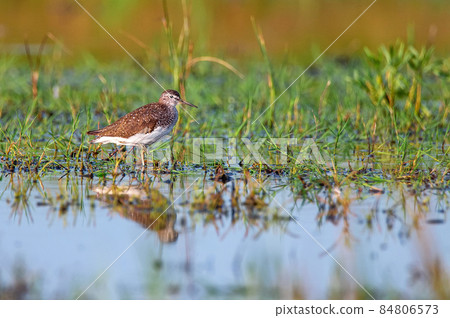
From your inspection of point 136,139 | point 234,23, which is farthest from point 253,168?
point 234,23

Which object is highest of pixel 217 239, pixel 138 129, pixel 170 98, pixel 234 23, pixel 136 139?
pixel 234 23

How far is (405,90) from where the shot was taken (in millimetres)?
10125

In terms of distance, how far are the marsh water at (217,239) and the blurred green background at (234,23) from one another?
32.0 ft

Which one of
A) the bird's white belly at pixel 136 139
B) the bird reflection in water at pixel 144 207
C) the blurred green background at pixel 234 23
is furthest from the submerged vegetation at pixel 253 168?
the blurred green background at pixel 234 23

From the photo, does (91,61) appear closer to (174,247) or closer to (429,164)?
(429,164)

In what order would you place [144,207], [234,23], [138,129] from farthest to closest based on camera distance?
[234,23]
[138,129]
[144,207]

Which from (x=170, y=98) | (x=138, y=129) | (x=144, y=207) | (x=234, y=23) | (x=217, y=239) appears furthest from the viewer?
(x=234, y=23)

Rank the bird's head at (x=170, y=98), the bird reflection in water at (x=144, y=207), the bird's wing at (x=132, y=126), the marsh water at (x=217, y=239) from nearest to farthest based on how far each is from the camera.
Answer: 1. the marsh water at (x=217, y=239)
2. the bird reflection in water at (x=144, y=207)
3. the bird's wing at (x=132, y=126)
4. the bird's head at (x=170, y=98)

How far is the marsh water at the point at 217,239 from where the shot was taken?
476cm

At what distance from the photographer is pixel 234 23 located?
2075cm

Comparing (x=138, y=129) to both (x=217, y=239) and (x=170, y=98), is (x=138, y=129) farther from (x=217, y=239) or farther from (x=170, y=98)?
(x=217, y=239)

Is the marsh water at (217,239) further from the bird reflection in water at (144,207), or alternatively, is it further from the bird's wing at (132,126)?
the bird's wing at (132,126)

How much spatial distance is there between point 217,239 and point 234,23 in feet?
51.4

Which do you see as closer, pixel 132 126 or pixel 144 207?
pixel 144 207
